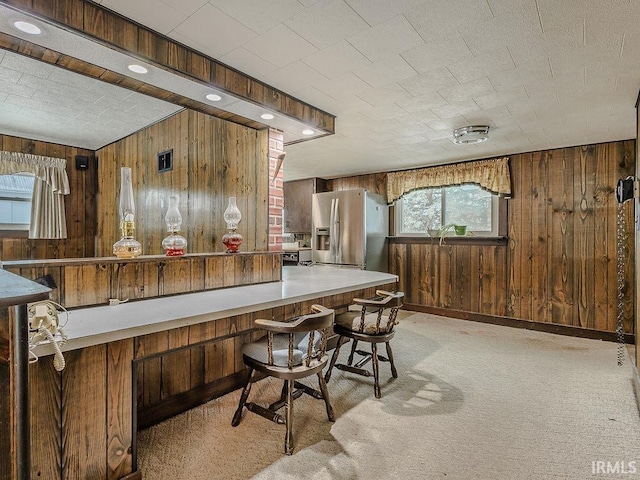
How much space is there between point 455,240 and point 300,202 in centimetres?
273

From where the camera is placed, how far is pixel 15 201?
2.82 m

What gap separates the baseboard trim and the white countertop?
2727mm

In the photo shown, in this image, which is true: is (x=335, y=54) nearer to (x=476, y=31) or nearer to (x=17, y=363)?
(x=476, y=31)

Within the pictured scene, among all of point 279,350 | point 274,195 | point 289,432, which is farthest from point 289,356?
point 274,195

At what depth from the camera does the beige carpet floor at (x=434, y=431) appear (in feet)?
5.48

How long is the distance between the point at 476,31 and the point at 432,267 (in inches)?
148

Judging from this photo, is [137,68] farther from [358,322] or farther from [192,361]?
[358,322]

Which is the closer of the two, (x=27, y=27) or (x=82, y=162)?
(x=27, y=27)

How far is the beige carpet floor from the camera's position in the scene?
1.67 meters

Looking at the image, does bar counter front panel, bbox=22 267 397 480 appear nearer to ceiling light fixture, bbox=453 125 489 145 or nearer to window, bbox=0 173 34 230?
window, bbox=0 173 34 230

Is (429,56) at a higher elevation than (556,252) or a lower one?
higher


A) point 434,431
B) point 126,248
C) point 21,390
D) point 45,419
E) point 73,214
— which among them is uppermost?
point 73,214

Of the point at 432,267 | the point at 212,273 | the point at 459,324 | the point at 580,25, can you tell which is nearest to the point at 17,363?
the point at 212,273

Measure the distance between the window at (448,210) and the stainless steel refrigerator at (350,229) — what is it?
329mm
